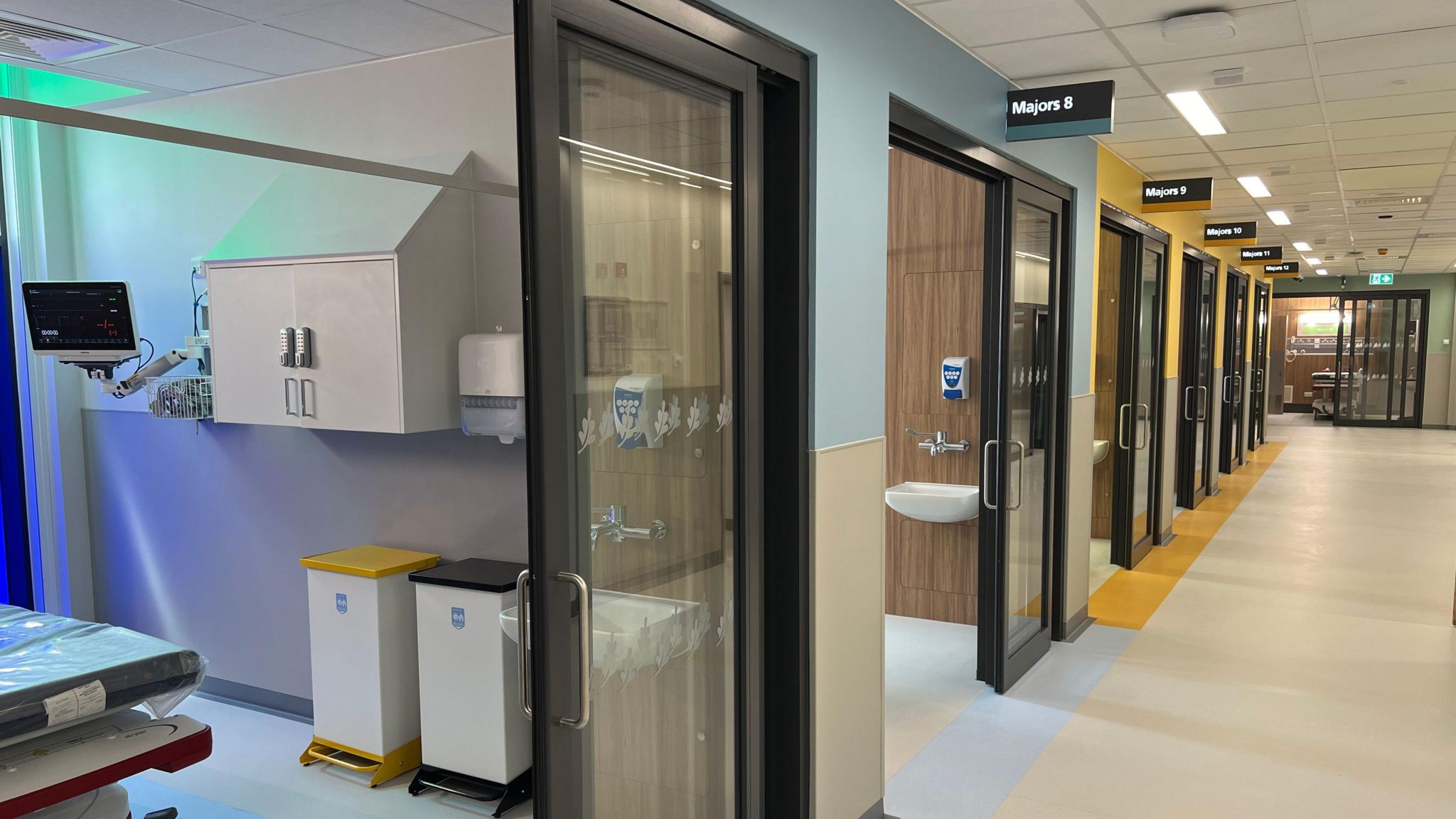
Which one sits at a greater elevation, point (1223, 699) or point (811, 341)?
point (811, 341)

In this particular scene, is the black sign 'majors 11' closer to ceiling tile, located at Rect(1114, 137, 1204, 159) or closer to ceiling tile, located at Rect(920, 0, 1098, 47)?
ceiling tile, located at Rect(1114, 137, 1204, 159)

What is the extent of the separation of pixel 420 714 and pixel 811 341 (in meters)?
2.20

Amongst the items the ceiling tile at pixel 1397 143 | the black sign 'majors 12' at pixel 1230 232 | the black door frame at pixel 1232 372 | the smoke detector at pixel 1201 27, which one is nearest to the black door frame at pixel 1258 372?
the black door frame at pixel 1232 372

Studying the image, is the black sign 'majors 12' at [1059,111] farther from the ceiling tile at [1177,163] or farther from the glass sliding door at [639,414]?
the ceiling tile at [1177,163]

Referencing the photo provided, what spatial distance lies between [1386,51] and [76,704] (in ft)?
17.8

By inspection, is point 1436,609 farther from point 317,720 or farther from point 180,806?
point 180,806

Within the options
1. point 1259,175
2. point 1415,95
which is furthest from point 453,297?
point 1259,175

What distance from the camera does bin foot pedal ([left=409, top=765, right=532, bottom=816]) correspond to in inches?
142

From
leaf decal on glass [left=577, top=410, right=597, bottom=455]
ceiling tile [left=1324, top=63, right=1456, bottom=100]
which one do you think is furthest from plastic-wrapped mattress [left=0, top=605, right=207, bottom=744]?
ceiling tile [left=1324, top=63, right=1456, bottom=100]

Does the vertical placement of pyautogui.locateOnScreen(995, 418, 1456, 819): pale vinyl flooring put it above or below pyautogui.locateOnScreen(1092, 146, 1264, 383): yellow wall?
below

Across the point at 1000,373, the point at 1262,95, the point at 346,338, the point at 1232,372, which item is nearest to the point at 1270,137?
the point at 1262,95

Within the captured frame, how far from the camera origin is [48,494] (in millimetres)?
5059

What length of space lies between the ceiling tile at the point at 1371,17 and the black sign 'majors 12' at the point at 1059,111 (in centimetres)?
76

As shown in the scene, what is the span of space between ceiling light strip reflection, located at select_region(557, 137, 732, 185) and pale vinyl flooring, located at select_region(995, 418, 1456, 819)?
2.45 m
